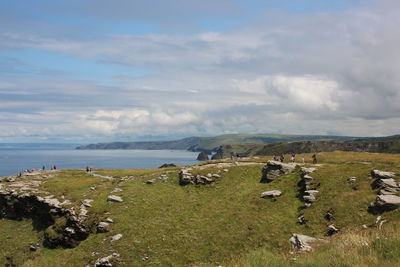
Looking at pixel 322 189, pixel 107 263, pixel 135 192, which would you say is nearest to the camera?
pixel 107 263

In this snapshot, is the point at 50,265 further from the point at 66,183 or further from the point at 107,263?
the point at 66,183

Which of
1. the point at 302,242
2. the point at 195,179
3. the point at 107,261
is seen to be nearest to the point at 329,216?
the point at 302,242

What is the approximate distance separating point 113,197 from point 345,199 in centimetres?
3474


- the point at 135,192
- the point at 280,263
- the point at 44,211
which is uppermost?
the point at 280,263

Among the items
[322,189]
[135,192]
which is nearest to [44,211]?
[135,192]

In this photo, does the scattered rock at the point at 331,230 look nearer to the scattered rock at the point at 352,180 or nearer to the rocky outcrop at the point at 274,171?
the scattered rock at the point at 352,180

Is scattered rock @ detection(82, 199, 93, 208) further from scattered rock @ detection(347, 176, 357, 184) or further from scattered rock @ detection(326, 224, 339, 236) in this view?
scattered rock @ detection(347, 176, 357, 184)

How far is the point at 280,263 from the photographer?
1302 centimetres

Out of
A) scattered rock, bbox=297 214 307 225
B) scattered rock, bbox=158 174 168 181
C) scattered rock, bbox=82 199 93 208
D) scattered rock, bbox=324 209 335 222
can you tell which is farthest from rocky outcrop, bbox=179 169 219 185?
scattered rock, bbox=324 209 335 222

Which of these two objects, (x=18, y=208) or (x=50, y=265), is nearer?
(x=50, y=265)

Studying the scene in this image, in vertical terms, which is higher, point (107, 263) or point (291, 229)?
point (291, 229)

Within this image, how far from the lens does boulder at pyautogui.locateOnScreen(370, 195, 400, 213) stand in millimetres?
28828

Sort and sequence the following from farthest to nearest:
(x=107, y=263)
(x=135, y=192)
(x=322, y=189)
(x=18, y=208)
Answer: (x=18, y=208), (x=135, y=192), (x=322, y=189), (x=107, y=263)

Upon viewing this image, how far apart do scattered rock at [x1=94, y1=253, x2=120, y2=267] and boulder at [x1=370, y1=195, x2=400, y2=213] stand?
2956cm
